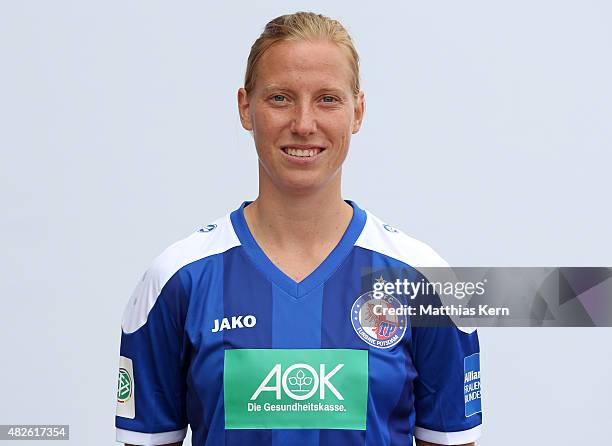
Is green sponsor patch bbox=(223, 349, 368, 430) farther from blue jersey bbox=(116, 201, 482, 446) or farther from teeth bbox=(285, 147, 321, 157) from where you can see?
teeth bbox=(285, 147, 321, 157)

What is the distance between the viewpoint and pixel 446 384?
3.19 m

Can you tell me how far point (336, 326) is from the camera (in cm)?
304

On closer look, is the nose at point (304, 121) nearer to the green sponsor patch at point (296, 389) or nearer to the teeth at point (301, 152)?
the teeth at point (301, 152)

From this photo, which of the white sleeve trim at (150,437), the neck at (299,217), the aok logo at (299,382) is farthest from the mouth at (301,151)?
the white sleeve trim at (150,437)

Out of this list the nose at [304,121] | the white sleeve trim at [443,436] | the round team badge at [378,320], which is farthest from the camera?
the white sleeve trim at [443,436]

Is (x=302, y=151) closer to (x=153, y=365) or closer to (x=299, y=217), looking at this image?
(x=299, y=217)

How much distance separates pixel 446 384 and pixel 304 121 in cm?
86

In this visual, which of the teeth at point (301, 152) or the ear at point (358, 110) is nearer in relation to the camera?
the teeth at point (301, 152)

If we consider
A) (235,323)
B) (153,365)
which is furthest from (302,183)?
(153,365)

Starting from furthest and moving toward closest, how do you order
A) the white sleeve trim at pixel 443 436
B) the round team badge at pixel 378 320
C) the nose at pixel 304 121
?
1. the white sleeve trim at pixel 443 436
2. the round team badge at pixel 378 320
3. the nose at pixel 304 121

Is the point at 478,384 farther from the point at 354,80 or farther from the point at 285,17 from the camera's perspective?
the point at 285,17

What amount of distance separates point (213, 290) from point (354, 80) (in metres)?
0.69

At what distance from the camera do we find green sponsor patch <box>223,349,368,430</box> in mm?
2996

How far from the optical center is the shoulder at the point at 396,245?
3.14 m
